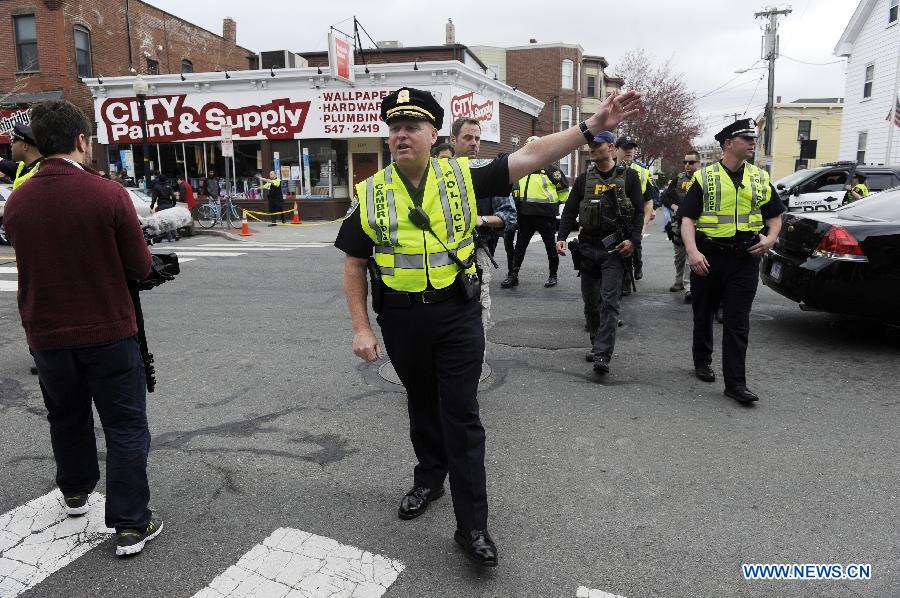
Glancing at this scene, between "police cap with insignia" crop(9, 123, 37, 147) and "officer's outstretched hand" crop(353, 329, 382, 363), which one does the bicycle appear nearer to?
"police cap with insignia" crop(9, 123, 37, 147)

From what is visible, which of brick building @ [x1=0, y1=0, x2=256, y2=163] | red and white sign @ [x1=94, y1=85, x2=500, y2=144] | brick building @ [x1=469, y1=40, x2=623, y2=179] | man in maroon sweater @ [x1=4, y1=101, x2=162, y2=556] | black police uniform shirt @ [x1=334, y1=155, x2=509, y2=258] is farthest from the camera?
brick building @ [x1=469, y1=40, x2=623, y2=179]

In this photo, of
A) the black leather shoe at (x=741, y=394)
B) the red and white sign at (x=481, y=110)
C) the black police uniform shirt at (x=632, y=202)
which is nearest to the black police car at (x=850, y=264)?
the black police uniform shirt at (x=632, y=202)

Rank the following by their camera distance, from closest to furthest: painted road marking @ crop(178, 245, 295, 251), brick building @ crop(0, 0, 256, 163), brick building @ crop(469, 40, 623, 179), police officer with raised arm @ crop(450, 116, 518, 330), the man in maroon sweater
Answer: the man in maroon sweater → police officer with raised arm @ crop(450, 116, 518, 330) → painted road marking @ crop(178, 245, 295, 251) → brick building @ crop(0, 0, 256, 163) → brick building @ crop(469, 40, 623, 179)

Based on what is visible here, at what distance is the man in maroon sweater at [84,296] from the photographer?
2727mm

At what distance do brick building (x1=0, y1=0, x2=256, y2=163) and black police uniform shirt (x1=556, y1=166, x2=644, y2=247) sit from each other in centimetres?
2346

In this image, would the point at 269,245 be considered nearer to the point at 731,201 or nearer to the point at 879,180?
the point at 731,201

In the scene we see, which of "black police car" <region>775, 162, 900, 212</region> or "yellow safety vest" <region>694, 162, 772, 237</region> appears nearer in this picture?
"yellow safety vest" <region>694, 162, 772, 237</region>

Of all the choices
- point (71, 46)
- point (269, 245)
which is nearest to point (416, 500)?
point (269, 245)

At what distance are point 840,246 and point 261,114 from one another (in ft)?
70.2

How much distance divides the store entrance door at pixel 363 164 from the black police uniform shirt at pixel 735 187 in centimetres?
2020

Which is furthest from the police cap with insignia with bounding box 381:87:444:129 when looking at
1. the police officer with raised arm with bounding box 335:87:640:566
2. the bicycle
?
the bicycle

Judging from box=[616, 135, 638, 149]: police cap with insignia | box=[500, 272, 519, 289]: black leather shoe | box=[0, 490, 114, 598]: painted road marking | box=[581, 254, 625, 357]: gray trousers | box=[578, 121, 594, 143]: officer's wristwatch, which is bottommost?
box=[0, 490, 114, 598]: painted road marking

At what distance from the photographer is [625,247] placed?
540cm

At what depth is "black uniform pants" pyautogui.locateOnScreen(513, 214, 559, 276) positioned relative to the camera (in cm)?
915
